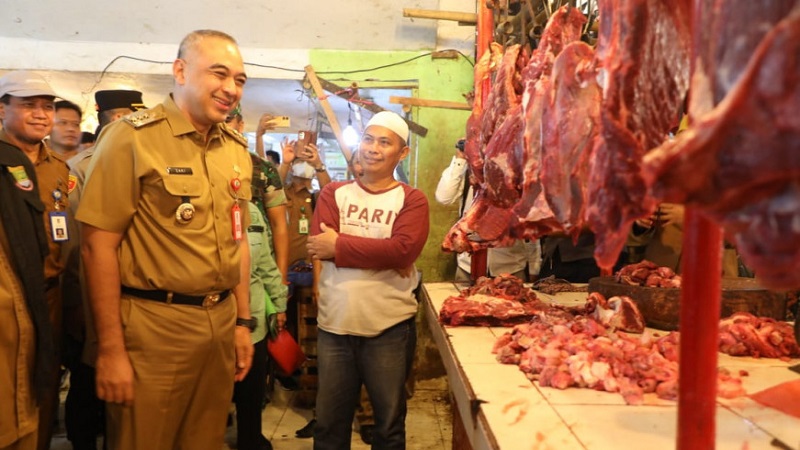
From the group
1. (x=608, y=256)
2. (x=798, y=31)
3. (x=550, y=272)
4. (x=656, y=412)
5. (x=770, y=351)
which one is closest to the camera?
(x=798, y=31)

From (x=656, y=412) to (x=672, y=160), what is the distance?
3.75ft

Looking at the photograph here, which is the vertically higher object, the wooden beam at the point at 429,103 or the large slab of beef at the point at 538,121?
the wooden beam at the point at 429,103

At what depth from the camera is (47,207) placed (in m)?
3.23

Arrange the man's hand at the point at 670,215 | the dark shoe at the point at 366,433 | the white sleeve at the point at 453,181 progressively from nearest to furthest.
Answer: the man's hand at the point at 670,215
the dark shoe at the point at 366,433
the white sleeve at the point at 453,181

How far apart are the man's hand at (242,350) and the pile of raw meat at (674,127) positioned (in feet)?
5.15

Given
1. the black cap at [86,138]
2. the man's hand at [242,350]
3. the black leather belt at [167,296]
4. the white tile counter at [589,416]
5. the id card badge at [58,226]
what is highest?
the black cap at [86,138]

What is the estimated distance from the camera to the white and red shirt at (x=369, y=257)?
3.11 m

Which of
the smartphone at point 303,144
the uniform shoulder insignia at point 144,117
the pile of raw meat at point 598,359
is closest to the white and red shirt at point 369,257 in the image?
the pile of raw meat at point 598,359

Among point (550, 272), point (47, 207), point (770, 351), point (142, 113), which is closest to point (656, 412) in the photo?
point (770, 351)

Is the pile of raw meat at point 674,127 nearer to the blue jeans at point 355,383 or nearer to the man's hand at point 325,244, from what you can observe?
→ the man's hand at point 325,244

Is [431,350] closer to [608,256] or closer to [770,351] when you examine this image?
[770,351]

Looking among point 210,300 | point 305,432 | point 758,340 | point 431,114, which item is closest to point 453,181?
point 431,114

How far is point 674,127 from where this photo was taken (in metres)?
1.30

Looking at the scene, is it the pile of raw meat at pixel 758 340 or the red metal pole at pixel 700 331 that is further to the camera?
the pile of raw meat at pixel 758 340
